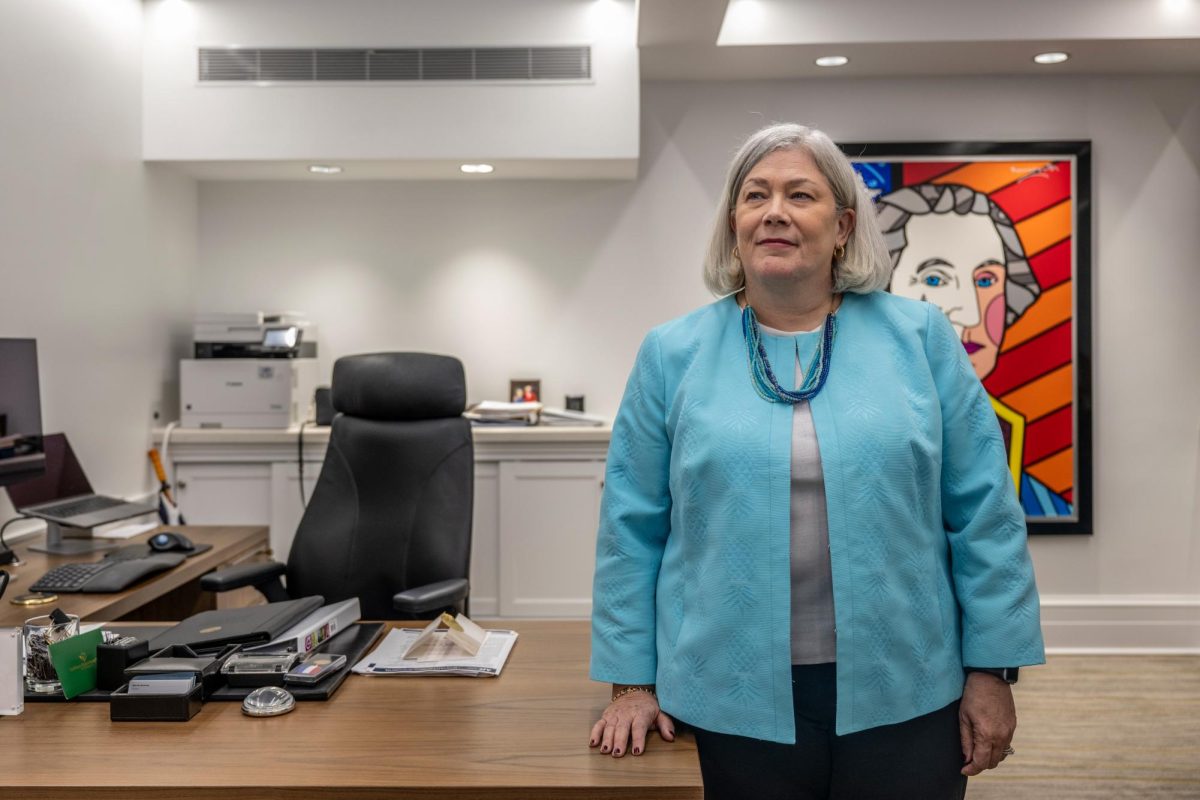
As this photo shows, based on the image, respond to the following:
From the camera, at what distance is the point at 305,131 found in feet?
13.0

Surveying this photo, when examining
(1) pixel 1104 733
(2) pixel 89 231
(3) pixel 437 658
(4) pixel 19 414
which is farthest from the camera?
(2) pixel 89 231

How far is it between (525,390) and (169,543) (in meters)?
1.96

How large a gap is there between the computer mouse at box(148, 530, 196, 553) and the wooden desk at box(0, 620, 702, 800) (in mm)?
1219

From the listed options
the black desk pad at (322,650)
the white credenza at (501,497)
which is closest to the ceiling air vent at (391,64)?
the white credenza at (501,497)

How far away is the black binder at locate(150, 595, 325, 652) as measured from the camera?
1766mm

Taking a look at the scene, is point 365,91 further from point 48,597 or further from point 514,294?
point 48,597

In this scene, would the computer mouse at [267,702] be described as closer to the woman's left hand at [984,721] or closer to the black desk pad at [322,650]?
the black desk pad at [322,650]

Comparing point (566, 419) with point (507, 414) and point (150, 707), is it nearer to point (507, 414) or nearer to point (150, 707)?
point (507, 414)

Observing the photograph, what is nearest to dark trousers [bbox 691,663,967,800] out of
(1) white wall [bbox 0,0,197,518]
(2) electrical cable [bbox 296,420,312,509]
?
(1) white wall [bbox 0,0,197,518]

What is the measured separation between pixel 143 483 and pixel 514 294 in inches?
68.8

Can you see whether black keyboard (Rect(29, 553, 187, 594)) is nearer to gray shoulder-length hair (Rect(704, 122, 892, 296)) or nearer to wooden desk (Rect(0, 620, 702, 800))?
wooden desk (Rect(0, 620, 702, 800))

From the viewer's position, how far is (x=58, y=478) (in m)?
3.11

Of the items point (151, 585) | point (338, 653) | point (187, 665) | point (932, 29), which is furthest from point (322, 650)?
point (932, 29)

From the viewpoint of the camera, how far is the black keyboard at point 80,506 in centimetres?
281
